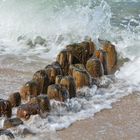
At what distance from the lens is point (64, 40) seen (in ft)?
28.3

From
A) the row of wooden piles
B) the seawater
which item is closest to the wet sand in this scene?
the seawater

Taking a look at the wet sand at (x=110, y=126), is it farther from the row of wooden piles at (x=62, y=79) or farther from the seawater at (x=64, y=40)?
the row of wooden piles at (x=62, y=79)

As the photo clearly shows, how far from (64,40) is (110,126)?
3781 millimetres

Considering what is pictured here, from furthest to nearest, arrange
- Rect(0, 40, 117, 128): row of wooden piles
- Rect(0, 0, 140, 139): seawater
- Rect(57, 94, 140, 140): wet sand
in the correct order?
Rect(0, 0, 140, 139): seawater → Rect(0, 40, 117, 128): row of wooden piles → Rect(57, 94, 140, 140): wet sand

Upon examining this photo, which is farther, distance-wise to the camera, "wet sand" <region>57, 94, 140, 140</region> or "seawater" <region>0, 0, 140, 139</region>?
"seawater" <region>0, 0, 140, 139</region>

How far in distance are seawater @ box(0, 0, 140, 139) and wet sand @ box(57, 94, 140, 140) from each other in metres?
0.10

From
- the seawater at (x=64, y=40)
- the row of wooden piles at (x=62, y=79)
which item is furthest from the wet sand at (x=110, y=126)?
the row of wooden piles at (x=62, y=79)

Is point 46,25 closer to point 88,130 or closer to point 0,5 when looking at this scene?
point 0,5

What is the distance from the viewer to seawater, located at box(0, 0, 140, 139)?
539 cm

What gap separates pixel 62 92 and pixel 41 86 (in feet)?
1.12

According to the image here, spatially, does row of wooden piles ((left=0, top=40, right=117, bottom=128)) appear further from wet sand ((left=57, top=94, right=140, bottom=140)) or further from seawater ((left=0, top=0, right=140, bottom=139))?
wet sand ((left=57, top=94, right=140, bottom=140))

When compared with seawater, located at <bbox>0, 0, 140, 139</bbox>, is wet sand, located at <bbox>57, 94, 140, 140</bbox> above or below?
below

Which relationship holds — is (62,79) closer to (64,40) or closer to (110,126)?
(110,126)

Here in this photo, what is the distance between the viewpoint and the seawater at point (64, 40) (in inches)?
212
